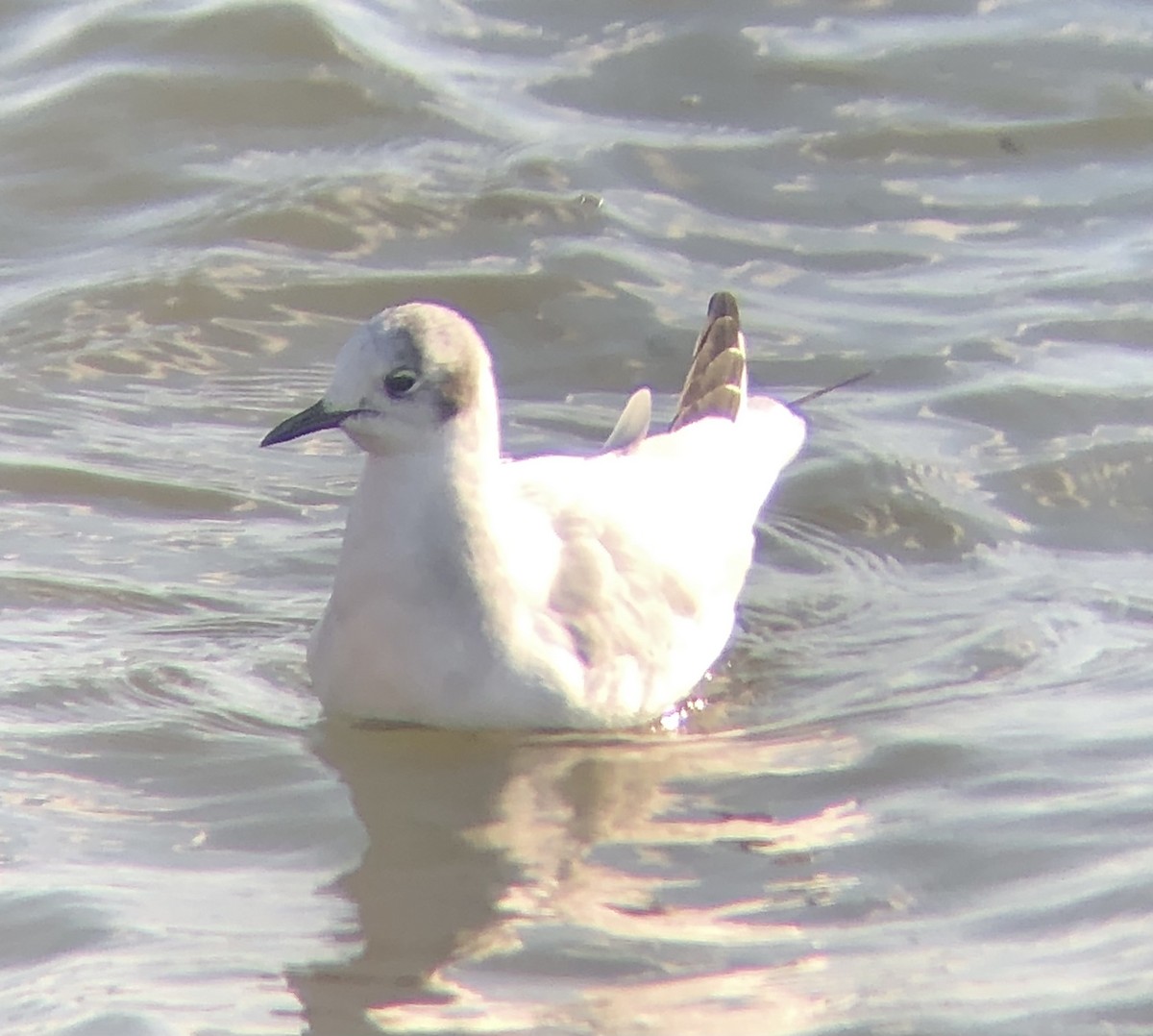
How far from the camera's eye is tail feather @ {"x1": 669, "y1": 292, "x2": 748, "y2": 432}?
7.23 m

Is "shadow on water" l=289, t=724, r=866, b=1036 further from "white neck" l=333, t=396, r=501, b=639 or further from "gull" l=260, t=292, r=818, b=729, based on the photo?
"white neck" l=333, t=396, r=501, b=639

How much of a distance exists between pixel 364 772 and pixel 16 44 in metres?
5.50

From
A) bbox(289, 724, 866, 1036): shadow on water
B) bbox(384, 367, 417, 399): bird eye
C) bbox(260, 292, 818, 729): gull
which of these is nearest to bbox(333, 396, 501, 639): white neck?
bbox(260, 292, 818, 729): gull

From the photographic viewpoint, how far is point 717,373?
725cm

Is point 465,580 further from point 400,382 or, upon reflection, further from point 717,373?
point 717,373

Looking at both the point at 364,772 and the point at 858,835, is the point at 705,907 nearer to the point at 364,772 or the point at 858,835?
the point at 858,835

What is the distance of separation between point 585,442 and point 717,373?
687mm

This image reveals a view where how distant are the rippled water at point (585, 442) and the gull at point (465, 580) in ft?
0.48

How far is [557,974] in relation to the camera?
15.3 feet

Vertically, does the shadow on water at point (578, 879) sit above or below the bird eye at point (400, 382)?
below

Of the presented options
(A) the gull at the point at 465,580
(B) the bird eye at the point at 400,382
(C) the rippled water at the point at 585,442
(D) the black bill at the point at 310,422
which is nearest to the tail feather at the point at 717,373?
(C) the rippled water at the point at 585,442

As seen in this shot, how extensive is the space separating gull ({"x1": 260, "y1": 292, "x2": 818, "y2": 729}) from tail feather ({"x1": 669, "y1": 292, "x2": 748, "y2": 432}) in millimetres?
943

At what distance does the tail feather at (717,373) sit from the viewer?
723 centimetres

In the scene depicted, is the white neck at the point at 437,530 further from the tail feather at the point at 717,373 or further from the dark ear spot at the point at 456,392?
the tail feather at the point at 717,373
